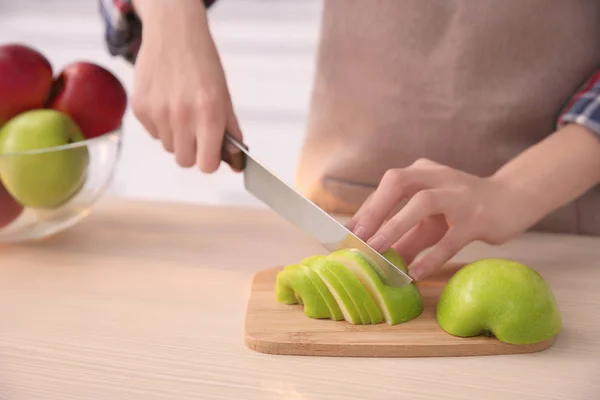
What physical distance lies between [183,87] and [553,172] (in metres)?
0.54

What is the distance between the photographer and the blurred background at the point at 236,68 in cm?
243

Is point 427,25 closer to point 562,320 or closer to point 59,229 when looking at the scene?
point 562,320

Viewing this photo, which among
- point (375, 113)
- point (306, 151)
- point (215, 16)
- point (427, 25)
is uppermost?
point (427, 25)

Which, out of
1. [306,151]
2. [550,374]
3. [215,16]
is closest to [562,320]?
[550,374]

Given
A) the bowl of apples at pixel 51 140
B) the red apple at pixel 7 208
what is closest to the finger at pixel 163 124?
the bowl of apples at pixel 51 140

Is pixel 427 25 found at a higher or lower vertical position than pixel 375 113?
higher

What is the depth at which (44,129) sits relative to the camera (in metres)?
1.08

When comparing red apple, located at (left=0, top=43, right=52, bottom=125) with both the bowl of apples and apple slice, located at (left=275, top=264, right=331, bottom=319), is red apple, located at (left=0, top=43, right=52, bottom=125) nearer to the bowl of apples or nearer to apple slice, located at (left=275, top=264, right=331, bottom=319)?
the bowl of apples

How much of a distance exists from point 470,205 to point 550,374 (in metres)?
0.29

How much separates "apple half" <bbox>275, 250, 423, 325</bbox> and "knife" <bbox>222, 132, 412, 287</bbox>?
0.01 meters

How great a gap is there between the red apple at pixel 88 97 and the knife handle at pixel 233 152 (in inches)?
8.5

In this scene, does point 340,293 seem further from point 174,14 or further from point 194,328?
point 174,14

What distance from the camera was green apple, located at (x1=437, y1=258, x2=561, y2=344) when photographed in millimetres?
842

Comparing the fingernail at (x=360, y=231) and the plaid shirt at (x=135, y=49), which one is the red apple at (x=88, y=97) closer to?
the plaid shirt at (x=135, y=49)
